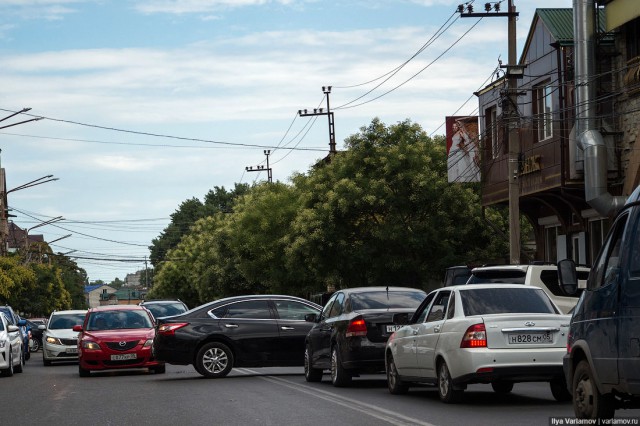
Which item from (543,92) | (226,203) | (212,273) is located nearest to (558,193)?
(543,92)

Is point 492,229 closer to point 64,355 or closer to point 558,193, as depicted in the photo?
point 558,193

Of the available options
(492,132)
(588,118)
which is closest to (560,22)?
(588,118)

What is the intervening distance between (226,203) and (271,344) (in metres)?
145

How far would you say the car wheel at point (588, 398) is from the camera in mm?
10430

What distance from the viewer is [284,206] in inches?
2554

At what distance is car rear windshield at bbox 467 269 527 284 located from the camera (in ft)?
67.8

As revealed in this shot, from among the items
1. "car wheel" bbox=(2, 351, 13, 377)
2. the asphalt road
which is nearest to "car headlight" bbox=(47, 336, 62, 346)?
"car wheel" bbox=(2, 351, 13, 377)

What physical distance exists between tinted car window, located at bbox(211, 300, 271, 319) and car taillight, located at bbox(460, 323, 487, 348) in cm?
971

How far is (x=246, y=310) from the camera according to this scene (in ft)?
79.5

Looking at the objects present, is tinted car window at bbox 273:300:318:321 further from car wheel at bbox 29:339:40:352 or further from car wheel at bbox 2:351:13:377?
car wheel at bbox 29:339:40:352

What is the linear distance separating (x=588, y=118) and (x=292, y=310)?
36.0 feet

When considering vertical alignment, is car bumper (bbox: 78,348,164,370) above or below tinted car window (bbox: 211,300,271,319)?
below

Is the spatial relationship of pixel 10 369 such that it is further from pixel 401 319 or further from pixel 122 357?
pixel 401 319

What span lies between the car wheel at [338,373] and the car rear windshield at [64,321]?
16.4 metres
